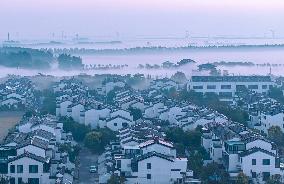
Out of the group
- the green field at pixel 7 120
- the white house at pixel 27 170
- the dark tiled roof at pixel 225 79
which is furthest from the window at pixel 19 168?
→ the dark tiled roof at pixel 225 79

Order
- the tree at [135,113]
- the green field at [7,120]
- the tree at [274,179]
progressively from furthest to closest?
the tree at [135,113], the green field at [7,120], the tree at [274,179]

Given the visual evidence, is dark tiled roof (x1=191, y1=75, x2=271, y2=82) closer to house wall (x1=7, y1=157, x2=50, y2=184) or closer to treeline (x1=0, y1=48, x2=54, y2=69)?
house wall (x1=7, y1=157, x2=50, y2=184)

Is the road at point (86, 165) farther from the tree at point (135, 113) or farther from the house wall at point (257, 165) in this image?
the tree at point (135, 113)

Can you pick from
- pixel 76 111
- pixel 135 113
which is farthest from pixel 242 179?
pixel 76 111

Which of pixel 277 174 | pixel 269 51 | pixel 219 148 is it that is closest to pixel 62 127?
pixel 219 148

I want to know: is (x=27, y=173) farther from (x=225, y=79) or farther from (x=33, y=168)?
(x=225, y=79)
